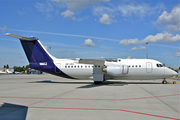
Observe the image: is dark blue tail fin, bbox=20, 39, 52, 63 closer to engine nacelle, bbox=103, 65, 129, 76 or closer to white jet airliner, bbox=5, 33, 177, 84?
white jet airliner, bbox=5, 33, 177, 84

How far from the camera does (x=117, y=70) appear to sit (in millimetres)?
20891

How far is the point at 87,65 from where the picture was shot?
2342cm

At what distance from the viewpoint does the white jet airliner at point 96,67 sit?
21312 millimetres

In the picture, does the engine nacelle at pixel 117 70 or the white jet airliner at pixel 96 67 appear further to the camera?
the white jet airliner at pixel 96 67

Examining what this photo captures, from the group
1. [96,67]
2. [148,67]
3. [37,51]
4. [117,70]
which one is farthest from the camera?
[37,51]

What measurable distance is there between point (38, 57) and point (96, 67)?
31.5ft

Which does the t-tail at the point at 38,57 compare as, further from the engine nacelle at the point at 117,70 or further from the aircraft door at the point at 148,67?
the aircraft door at the point at 148,67

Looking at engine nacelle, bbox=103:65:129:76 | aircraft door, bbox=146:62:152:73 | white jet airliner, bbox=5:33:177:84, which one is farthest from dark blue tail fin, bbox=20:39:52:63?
aircraft door, bbox=146:62:152:73

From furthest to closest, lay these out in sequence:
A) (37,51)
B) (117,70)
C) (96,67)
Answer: (37,51) < (96,67) < (117,70)

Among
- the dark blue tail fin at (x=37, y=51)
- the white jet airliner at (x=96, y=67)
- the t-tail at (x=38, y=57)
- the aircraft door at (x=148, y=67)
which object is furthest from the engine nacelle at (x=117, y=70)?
the dark blue tail fin at (x=37, y=51)

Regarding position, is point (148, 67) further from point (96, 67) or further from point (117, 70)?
point (96, 67)

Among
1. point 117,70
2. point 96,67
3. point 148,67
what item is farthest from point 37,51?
point 148,67

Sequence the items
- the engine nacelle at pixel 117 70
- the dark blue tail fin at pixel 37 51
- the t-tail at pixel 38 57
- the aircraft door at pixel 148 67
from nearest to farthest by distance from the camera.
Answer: the engine nacelle at pixel 117 70
the aircraft door at pixel 148 67
the t-tail at pixel 38 57
the dark blue tail fin at pixel 37 51

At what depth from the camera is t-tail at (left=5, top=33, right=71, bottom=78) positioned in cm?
2380
